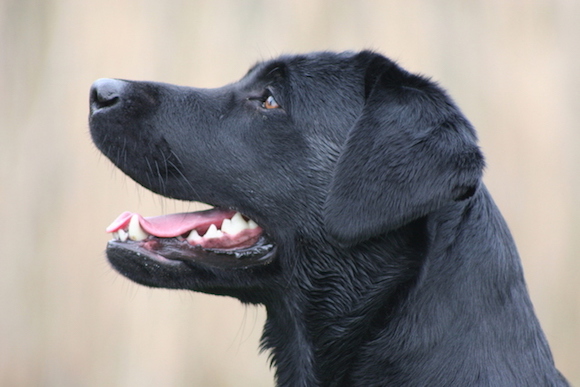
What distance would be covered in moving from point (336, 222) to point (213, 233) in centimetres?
51

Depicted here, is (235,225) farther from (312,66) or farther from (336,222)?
(312,66)

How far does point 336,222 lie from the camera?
232 centimetres

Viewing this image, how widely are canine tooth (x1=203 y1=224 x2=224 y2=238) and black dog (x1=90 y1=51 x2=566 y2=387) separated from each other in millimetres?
15

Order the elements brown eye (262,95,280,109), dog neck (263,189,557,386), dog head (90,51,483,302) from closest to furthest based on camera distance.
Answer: dog neck (263,189,557,386) < dog head (90,51,483,302) < brown eye (262,95,280,109)

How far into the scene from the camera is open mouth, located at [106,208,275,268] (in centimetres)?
251

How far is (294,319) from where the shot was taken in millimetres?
2594

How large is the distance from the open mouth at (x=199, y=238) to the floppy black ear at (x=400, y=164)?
1.24 ft

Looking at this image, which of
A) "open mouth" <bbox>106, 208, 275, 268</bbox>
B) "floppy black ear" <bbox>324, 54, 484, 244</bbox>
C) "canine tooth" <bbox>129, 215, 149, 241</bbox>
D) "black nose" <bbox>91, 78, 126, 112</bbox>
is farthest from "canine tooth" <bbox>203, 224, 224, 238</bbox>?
"black nose" <bbox>91, 78, 126, 112</bbox>

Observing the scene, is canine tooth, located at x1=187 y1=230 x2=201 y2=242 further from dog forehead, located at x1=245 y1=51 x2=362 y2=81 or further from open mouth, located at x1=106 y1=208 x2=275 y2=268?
dog forehead, located at x1=245 y1=51 x2=362 y2=81

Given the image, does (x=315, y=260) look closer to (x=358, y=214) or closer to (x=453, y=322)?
(x=358, y=214)

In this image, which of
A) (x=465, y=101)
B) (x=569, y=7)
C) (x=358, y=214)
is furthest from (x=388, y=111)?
(x=569, y=7)

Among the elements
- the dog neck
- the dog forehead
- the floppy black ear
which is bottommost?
the dog neck

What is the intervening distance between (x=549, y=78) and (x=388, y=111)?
3.50 meters

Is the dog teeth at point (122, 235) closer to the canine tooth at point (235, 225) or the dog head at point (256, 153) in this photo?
the dog head at point (256, 153)
